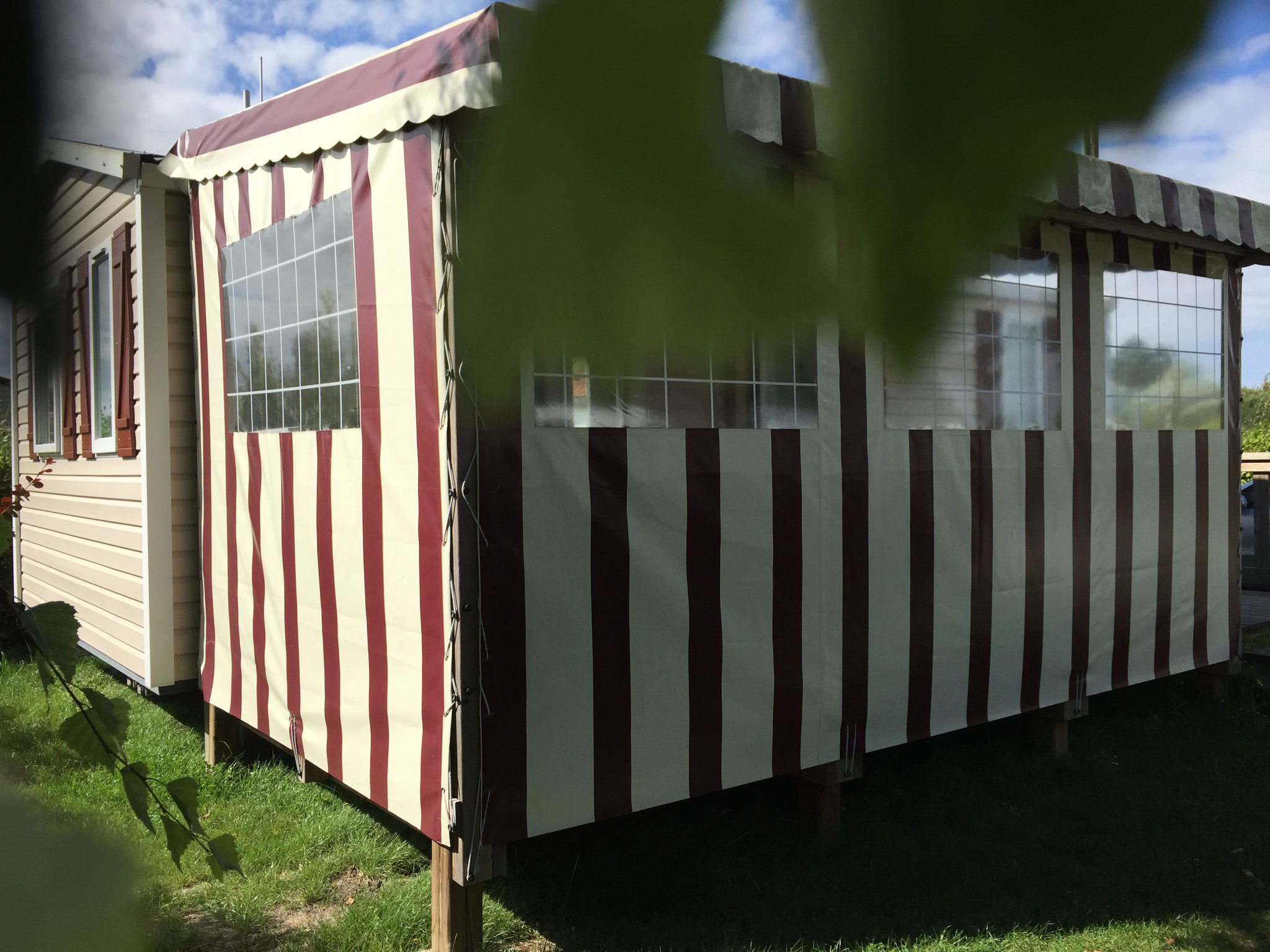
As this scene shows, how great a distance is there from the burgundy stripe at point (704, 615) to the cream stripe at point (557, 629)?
41 cm

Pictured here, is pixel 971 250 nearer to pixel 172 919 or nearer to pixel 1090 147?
pixel 1090 147

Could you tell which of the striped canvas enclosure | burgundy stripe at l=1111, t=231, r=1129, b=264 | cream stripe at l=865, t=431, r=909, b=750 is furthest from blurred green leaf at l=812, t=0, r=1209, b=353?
burgundy stripe at l=1111, t=231, r=1129, b=264

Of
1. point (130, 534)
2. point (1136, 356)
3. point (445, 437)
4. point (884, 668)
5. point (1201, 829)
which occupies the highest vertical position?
point (1136, 356)

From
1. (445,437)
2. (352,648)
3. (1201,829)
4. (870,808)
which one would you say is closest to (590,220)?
(445,437)

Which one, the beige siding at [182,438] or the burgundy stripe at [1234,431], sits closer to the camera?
the beige siding at [182,438]

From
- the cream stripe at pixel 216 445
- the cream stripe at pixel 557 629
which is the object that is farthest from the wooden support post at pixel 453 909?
the cream stripe at pixel 216 445

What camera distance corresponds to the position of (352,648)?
3463mm

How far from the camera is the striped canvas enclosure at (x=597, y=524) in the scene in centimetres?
295

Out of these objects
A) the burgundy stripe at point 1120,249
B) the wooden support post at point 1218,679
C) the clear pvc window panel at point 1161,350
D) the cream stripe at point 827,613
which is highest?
the burgundy stripe at point 1120,249

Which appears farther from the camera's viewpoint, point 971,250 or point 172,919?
point 172,919

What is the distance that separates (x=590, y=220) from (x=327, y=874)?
3747 millimetres

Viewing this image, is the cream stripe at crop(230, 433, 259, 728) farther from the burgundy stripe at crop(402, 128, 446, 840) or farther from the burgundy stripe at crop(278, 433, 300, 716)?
the burgundy stripe at crop(402, 128, 446, 840)

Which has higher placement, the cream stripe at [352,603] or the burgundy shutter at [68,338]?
the burgundy shutter at [68,338]

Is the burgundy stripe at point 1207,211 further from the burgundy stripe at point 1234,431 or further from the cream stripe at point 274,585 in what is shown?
the cream stripe at point 274,585
